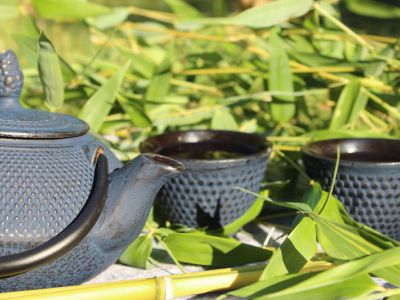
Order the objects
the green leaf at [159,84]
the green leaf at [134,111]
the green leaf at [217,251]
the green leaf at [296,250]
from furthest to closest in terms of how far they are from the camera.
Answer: the green leaf at [159,84] → the green leaf at [134,111] → the green leaf at [217,251] → the green leaf at [296,250]

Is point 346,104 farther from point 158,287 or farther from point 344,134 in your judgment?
point 158,287

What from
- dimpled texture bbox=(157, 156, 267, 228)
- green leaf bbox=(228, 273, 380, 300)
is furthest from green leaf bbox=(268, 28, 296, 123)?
green leaf bbox=(228, 273, 380, 300)

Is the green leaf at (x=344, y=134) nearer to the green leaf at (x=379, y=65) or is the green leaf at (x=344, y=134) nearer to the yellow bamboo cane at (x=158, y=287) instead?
the green leaf at (x=379, y=65)

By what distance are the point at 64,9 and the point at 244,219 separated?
0.58 metres

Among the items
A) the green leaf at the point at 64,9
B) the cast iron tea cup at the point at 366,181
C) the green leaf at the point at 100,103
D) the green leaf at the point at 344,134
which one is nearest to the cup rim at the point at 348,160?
the cast iron tea cup at the point at 366,181

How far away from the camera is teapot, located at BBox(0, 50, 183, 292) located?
836 millimetres

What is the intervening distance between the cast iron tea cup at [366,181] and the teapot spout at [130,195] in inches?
10.8

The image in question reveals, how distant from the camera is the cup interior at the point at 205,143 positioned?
118 centimetres

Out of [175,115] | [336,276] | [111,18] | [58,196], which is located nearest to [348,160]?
[336,276]

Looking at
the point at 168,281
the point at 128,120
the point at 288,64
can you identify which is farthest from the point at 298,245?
the point at 128,120

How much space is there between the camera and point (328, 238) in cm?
87

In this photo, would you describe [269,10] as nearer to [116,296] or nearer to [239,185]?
[239,185]

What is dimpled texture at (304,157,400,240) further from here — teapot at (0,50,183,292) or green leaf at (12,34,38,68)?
green leaf at (12,34,38,68)

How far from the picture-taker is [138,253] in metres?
1.02
